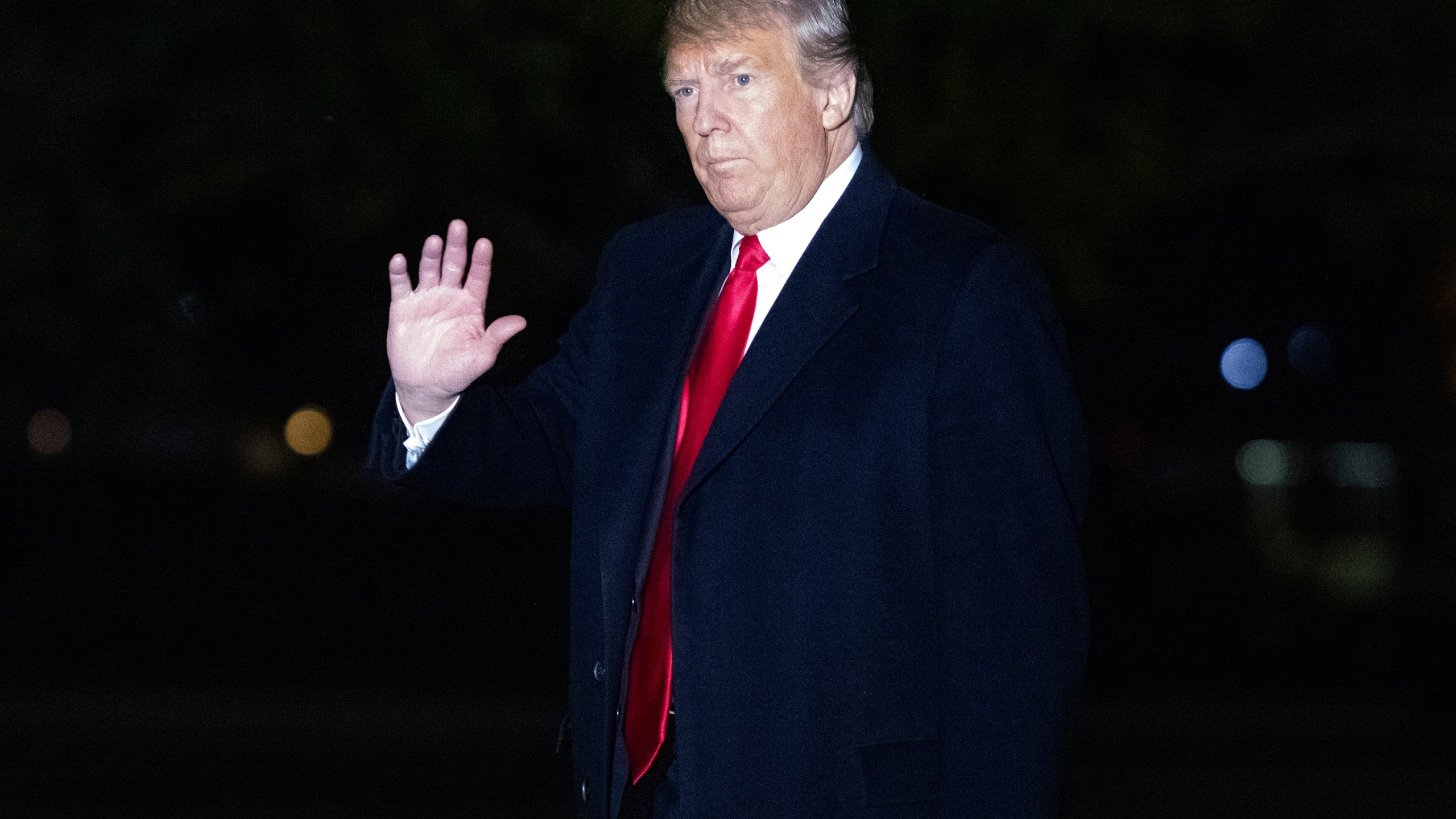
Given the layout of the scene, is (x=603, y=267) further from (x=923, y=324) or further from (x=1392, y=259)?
(x=1392, y=259)

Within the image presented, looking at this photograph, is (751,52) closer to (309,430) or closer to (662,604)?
(662,604)

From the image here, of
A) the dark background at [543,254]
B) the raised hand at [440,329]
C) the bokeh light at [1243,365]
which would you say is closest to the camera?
the raised hand at [440,329]

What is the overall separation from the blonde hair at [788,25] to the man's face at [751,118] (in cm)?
1

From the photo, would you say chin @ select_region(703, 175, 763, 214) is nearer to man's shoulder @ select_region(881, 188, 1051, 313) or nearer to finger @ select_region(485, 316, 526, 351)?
man's shoulder @ select_region(881, 188, 1051, 313)

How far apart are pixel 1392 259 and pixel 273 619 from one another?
33.2ft

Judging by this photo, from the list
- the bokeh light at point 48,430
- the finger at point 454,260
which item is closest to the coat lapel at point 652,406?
the finger at point 454,260

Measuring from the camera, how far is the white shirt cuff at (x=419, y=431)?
9.07 feet

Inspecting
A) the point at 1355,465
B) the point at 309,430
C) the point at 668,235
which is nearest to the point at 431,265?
the point at 668,235

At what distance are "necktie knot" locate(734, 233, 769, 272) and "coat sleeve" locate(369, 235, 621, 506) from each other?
1.08ft

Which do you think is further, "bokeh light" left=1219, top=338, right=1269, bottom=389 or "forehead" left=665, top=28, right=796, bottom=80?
"bokeh light" left=1219, top=338, right=1269, bottom=389

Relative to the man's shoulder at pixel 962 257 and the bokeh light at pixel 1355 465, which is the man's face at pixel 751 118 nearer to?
the man's shoulder at pixel 962 257

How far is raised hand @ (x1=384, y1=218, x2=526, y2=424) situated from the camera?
274cm

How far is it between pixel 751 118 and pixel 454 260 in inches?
24.2

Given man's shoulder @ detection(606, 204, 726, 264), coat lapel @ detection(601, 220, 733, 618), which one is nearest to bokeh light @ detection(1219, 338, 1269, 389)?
man's shoulder @ detection(606, 204, 726, 264)
